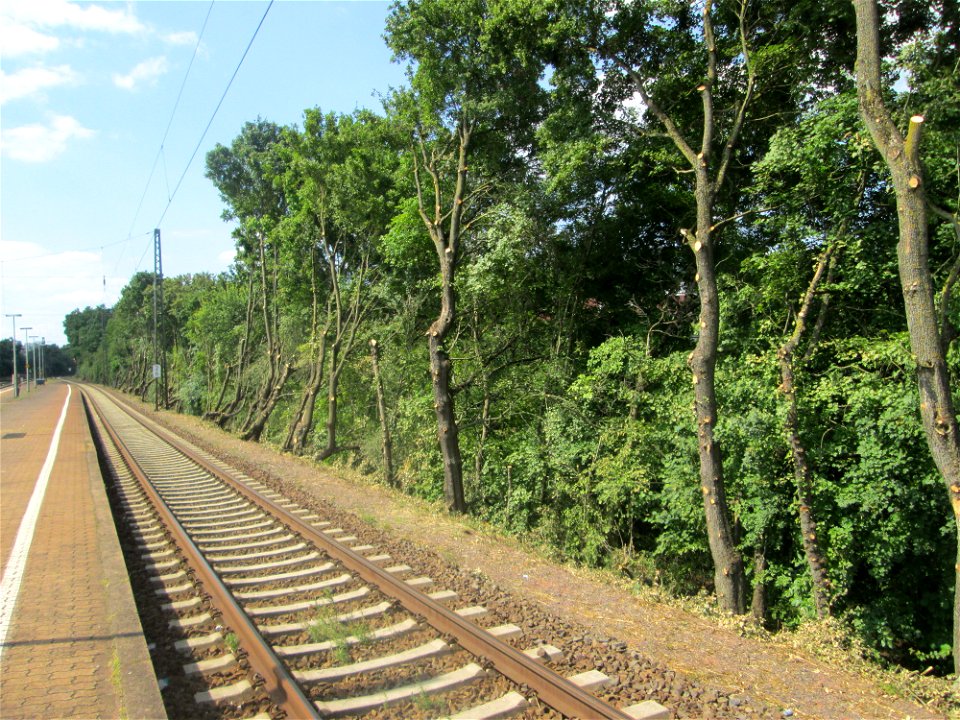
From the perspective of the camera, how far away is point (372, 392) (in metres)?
26.6

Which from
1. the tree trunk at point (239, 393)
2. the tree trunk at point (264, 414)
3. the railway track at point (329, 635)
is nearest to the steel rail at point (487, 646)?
the railway track at point (329, 635)

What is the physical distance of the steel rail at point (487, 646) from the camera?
4.50 metres

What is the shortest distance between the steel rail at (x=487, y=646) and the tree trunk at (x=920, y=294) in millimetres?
4581

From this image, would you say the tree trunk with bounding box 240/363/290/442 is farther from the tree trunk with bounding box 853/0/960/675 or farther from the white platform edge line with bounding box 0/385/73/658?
the tree trunk with bounding box 853/0/960/675

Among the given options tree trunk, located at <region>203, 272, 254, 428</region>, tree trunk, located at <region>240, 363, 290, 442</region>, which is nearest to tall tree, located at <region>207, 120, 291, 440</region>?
tree trunk, located at <region>240, 363, 290, 442</region>

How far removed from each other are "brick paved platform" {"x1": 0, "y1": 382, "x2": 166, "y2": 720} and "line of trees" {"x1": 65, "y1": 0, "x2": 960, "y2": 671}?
7.35 m

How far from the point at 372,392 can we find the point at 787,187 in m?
18.3

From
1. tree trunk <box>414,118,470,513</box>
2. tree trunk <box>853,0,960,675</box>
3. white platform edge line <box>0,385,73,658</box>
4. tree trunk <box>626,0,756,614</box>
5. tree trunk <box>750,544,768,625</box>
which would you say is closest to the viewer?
white platform edge line <box>0,385,73,658</box>

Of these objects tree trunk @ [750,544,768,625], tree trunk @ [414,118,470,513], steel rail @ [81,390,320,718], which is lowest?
tree trunk @ [750,544,768,625]

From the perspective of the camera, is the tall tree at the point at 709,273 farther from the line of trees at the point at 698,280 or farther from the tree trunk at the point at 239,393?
the tree trunk at the point at 239,393

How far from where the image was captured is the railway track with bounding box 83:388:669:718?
4719 millimetres

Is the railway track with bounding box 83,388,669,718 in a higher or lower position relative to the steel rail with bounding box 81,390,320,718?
lower

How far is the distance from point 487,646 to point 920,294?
18.3ft

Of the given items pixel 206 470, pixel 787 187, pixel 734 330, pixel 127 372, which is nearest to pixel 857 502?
pixel 734 330
